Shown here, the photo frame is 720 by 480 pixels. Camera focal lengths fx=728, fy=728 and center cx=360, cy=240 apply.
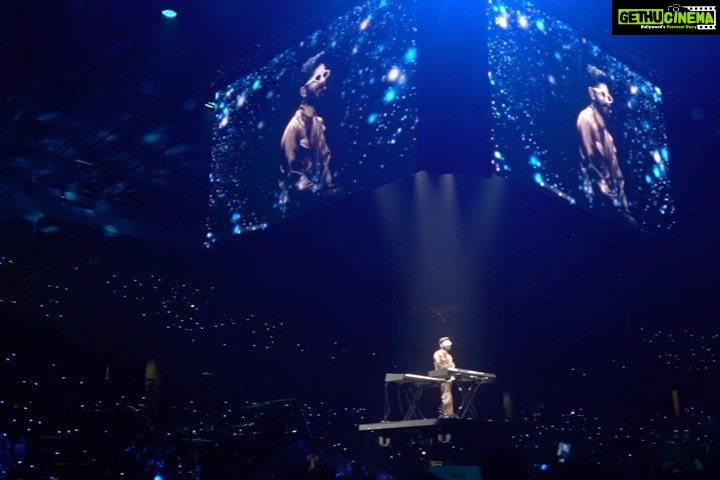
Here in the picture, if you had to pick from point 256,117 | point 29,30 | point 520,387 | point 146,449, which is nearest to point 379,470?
point 520,387

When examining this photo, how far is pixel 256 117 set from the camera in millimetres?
7074

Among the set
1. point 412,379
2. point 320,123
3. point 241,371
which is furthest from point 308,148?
point 241,371

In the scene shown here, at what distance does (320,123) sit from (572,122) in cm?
216

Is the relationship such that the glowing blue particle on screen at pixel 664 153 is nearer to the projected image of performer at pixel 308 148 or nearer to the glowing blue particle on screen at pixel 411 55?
the glowing blue particle on screen at pixel 411 55

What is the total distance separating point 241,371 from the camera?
11.3 metres

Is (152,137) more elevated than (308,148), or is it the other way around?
(152,137)

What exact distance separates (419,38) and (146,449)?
4.50m

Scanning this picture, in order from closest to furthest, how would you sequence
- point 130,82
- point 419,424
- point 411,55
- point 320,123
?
point 411,55, point 320,123, point 419,424, point 130,82

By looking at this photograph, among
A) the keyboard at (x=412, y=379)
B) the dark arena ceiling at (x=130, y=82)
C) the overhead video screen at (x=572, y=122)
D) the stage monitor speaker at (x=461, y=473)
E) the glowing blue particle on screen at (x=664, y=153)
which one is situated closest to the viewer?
the stage monitor speaker at (x=461, y=473)

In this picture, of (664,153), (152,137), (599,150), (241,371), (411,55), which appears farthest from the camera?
(241,371)

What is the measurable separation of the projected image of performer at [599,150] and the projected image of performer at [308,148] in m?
2.20

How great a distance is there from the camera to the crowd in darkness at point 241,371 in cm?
938

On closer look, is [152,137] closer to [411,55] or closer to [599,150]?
[411,55]

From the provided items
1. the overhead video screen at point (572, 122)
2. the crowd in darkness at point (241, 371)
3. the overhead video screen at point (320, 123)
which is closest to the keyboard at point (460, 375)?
the crowd in darkness at point (241, 371)
